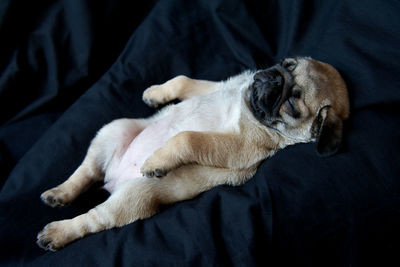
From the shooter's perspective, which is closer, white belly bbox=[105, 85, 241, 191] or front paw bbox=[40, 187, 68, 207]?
front paw bbox=[40, 187, 68, 207]

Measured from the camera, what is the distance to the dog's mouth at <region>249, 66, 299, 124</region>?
2.22 m

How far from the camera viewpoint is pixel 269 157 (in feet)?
7.51

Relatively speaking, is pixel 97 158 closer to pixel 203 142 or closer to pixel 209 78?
pixel 203 142

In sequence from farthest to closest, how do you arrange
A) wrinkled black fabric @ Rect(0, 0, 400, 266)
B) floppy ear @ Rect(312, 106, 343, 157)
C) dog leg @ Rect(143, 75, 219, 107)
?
dog leg @ Rect(143, 75, 219, 107)
floppy ear @ Rect(312, 106, 343, 157)
wrinkled black fabric @ Rect(0, 0, 400, 266)

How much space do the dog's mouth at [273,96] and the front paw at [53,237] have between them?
57.6 inches

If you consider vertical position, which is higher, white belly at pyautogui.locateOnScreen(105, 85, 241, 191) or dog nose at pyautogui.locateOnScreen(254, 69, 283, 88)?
dog nose at pyautogui.locateOnScreen(254, 69, 283, 88)

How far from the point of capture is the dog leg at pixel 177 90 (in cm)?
265

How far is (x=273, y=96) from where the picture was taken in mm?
2229

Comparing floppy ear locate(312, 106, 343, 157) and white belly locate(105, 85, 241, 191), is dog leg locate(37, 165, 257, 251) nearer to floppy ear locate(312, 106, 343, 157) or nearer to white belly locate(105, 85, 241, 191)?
white belly locate(105, 85, 241, 191)

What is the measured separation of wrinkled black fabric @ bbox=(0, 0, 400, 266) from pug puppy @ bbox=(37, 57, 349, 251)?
0.12 meters

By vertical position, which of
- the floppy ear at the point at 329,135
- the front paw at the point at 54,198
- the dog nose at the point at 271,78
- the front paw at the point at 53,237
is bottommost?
the floppy ear at the point at 329,135

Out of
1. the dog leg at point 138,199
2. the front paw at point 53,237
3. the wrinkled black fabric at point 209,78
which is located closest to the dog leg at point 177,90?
the wrinkled black fabric at point 209,78

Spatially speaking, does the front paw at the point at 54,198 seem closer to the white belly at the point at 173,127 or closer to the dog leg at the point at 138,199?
the dog leg at the point at 138,199

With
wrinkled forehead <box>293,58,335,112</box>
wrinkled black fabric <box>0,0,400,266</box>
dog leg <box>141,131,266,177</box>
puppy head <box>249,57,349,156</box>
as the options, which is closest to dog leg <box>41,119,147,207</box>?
wrinkled black fabric <box>0,0,400,266</box>
